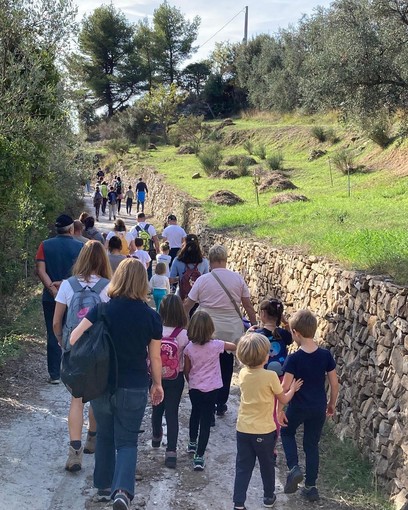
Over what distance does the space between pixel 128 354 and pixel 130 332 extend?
0.16 meters

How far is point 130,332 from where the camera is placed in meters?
4.68

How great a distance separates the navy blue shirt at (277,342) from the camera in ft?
20.1

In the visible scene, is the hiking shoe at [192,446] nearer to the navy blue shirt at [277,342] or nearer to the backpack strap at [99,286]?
the navy blue shirt at [277,342]

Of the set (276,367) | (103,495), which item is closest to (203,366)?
(276,367)

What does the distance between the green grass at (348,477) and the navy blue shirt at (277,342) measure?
3.92 ft

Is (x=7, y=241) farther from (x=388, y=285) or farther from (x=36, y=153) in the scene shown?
(x=388, y=285)

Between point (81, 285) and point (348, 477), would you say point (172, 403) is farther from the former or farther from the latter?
point (348, 477)

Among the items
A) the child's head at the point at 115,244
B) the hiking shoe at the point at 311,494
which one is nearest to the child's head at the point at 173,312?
the hiking shoe at the point at 311,494

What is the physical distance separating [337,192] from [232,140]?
2118cm

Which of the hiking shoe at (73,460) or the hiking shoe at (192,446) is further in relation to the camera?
the hiking shoe at (192,446)

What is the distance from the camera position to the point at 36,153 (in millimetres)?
10961

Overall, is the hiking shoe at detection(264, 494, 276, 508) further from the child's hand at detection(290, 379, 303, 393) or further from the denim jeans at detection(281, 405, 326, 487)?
the child's hand at detection(290, 379, 303, 393)

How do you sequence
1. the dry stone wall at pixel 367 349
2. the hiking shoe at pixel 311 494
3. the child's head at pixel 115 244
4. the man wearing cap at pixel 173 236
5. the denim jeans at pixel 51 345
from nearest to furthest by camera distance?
the hiking shoe at pixel 311 494 < the dry stone wall at pixel 367 349 < the denim jeans at pixel 51 345 < the child's head at pixel 115 244 < the man wearing cap at pixel 173 236

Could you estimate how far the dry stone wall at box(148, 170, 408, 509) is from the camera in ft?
18.8
